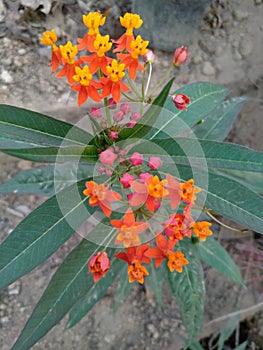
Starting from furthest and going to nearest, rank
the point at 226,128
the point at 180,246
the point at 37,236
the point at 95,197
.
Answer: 1. the point at 226,128
2. the point at 180,246
3. the point at 37,236
4. the point at 95,197

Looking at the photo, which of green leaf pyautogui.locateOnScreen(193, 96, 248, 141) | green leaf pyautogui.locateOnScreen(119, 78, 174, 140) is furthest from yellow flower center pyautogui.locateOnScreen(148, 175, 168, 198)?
green leaf pyautogui.locateOnScreen(193, 96, 248, 141)

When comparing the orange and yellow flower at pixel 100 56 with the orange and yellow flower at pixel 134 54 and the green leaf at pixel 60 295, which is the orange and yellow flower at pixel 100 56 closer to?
the orange and yellow flower at pixel 134 54

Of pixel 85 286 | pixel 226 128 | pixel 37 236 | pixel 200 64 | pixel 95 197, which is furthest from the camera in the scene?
pixel 200 64

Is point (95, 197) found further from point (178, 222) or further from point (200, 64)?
point (200, 64)

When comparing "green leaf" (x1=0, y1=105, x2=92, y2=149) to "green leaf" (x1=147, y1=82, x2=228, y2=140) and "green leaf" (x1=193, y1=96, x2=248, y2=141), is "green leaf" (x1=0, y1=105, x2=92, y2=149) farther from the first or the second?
"green leaf" (x1=193, y1=96, x2=248, y2=141)

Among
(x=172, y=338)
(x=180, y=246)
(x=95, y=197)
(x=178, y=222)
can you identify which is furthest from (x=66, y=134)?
(x=172, y=338)

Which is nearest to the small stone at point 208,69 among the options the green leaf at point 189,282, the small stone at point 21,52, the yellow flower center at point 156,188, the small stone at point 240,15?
the small stone at point 240,15

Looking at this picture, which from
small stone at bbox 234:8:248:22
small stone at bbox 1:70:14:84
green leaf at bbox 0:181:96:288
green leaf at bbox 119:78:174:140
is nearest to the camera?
green leaf at bbox 119:78:174:140
